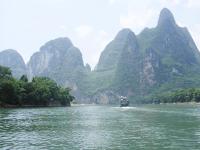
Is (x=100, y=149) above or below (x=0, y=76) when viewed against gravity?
below

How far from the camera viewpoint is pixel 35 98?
523ft

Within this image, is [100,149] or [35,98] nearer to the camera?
[100,149]

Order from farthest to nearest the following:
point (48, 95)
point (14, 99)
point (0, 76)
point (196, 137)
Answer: point (48, 95) → point (0, 76) → point (14, 99) → point (196, 137)

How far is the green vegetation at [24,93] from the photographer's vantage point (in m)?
135

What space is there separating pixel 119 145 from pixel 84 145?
11.0ft

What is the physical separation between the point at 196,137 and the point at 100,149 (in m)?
13.3

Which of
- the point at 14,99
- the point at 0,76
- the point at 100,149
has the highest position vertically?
the point at 0,76

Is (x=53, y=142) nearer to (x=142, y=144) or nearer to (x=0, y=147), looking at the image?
(x=0, y=147)

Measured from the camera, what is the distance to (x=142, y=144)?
38531 mm

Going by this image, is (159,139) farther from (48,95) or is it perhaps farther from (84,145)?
(48,95)

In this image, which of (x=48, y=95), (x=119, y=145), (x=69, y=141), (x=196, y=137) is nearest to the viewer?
(x=119, y=145)

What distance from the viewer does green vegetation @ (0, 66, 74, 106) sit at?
135 m

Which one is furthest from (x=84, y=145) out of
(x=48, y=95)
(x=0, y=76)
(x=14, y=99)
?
(x=48, y=95)

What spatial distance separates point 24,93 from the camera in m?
151
